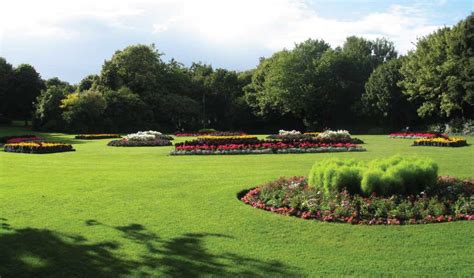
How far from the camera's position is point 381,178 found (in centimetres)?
780

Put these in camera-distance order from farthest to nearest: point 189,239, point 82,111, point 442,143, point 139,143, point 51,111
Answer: point 51,111, point 82,111, point 139,143, point 442,143, point 189,239

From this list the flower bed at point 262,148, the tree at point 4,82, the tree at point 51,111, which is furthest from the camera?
the tree at point 4,82

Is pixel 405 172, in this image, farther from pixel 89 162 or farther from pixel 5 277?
pixel 89 162

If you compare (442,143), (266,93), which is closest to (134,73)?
(266,93)

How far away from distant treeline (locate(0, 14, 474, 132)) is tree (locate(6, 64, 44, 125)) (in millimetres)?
107

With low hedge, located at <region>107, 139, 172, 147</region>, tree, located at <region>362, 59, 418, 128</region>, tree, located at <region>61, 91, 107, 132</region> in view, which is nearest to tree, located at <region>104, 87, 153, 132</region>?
tree, located at <region>61, 91, 107, 132</region>

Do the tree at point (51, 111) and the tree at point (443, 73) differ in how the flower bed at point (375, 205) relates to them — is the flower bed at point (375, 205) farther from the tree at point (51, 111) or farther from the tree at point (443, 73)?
the tree at point (51, 111)

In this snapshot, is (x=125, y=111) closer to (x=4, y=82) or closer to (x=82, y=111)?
(x=82, y=111)

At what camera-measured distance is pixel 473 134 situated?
34125mm

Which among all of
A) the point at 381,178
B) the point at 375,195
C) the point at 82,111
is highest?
the point at 82,111

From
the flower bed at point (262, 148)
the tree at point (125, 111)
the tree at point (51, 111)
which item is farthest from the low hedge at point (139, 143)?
the tree at point (125, 111)

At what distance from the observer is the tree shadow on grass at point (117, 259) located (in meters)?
5.10

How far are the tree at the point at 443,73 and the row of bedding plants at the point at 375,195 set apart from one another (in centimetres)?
3069

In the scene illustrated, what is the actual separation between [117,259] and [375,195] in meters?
4.47
